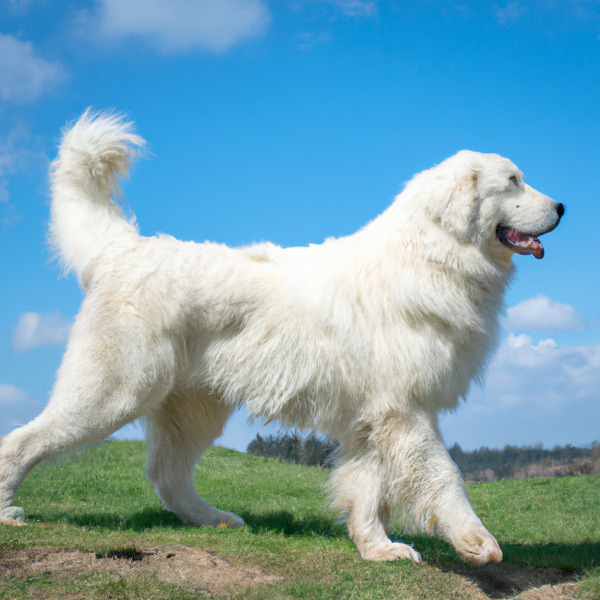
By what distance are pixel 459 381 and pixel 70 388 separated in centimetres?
288

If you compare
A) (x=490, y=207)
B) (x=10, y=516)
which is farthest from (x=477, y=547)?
(x=10, y=516)

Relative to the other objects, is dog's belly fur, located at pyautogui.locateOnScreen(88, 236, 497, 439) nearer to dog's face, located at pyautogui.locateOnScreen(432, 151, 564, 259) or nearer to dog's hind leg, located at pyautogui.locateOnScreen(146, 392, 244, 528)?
dog's face, located at pyautogui.locateOnScreen(432, 151, 564, 259)

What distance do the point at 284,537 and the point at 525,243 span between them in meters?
3.02

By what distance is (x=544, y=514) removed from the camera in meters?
7.73

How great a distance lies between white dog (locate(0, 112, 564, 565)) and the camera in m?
4.76

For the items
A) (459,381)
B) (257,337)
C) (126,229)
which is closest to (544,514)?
(459,381)

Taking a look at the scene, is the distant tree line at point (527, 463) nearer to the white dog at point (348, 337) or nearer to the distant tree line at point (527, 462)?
the distant tree line at point (527, 462)

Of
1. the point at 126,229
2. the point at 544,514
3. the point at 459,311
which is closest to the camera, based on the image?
the point at 459,311

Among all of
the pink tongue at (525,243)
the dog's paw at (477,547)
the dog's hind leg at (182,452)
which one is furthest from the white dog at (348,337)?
the dog's hind leg at (182,452)

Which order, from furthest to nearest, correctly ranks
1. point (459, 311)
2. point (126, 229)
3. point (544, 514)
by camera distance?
1. point (544, 514)
2. point (126, 229)
3. point (459, 311)

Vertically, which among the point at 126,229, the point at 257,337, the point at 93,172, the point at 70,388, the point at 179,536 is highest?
the point at 93,172

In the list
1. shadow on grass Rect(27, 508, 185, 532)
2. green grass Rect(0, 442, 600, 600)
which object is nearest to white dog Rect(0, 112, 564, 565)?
green grass Rect(0, 442, 600, 600)

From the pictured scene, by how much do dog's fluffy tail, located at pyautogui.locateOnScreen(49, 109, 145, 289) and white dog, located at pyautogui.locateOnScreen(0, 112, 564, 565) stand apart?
0.77ft

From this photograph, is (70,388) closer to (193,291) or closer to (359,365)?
(193,291)
